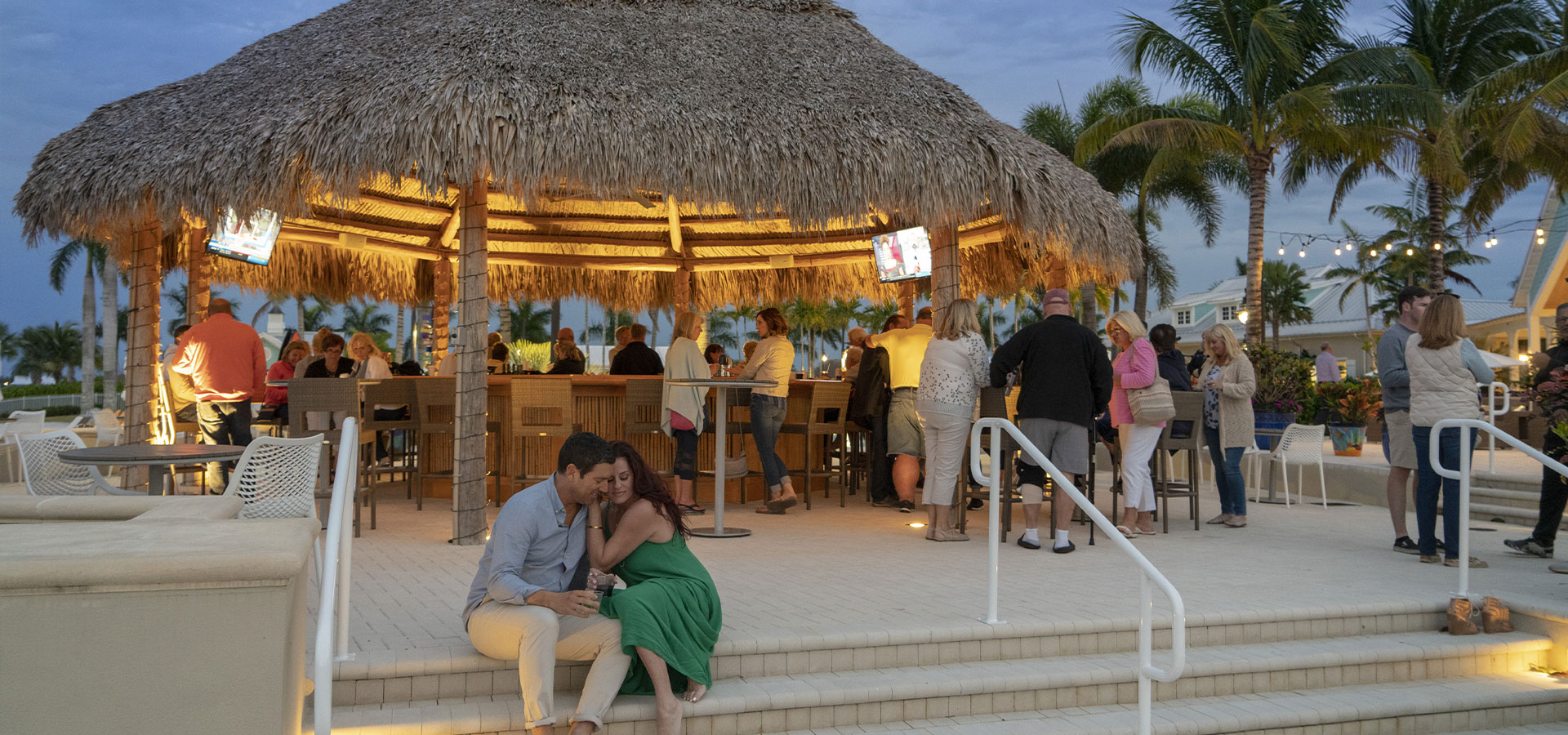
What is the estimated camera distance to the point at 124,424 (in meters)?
9.37

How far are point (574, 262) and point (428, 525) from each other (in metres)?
6.25

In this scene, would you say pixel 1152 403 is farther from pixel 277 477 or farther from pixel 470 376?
pixel 277 477

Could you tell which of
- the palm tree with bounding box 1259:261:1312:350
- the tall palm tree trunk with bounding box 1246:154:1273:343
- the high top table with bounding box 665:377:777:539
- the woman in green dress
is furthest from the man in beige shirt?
the palm tree with bounding box 1259:261:1312:350

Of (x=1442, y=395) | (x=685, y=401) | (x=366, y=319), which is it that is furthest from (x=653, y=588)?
(x=366, y=319)

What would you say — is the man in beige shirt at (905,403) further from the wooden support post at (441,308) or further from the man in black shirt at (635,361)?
the wooden support post at (441,308)

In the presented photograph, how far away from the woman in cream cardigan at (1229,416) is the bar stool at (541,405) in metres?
5.27

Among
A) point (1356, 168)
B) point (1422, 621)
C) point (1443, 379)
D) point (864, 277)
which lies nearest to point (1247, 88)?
point (1356, 168)

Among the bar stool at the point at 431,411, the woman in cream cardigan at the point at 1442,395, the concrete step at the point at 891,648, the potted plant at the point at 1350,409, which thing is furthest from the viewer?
the potted plant at the point at 1350,409

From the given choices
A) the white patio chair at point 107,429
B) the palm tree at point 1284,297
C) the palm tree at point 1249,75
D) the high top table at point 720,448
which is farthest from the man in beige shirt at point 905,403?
the palm tree at point 1284,297

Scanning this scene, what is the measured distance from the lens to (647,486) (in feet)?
13.9

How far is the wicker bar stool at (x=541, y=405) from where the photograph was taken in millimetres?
8234

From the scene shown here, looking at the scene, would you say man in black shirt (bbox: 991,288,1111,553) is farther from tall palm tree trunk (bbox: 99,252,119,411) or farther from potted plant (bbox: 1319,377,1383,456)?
tall palm tree trunk (bbox: 99,252,119,411)

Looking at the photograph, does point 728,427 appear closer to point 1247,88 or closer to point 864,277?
point 864,277

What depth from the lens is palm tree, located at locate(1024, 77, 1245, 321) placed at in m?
26.8
